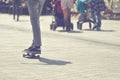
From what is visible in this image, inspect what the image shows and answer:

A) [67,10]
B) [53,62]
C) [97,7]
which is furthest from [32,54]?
[97,7]

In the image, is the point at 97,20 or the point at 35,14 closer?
the point at 35,14

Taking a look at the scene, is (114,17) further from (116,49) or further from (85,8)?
(116,49)

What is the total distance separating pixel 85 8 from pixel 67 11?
3.84 ft

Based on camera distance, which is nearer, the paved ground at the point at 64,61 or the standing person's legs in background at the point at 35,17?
the paved ground at the point at 64,61

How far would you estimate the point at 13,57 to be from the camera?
921 centimetres

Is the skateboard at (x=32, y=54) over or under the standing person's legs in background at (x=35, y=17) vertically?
under

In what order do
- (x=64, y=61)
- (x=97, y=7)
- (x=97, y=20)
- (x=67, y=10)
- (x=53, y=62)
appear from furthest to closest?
1. (x=97, y=20)
2. (x=97, y=7)
3. (x=67, y=10)
4. (x=64, y=61)
5. (x=53, y=62)

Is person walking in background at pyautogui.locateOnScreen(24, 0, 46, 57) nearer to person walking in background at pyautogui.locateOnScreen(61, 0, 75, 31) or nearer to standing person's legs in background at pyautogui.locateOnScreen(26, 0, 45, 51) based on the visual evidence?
standing person's legs in background at pyautogui.locateOnScreen(26, 0, 45, 51)

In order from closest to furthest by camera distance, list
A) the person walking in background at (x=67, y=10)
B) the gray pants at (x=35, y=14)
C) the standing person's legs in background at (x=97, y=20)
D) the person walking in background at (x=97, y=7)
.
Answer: the gray pants at (x=35, y=14)
the person walking in background at (x=67, y=10)
the standing person's legs in background at (x=97, y=20)
the person walking in background at (x=97, y=7)

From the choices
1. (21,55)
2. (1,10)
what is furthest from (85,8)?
(1,10)

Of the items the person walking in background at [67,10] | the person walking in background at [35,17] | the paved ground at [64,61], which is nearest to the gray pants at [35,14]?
the person walking in background at [35,17]

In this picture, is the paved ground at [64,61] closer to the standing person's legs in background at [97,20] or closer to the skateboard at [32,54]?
the skateboard at [32,54]

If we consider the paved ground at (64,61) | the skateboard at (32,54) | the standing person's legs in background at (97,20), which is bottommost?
the paved ground at (64,61)

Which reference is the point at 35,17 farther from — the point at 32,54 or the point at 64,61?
the point at 64,61
